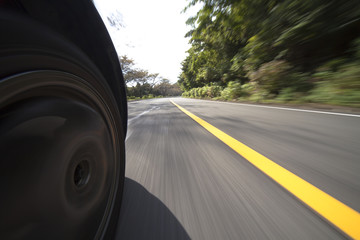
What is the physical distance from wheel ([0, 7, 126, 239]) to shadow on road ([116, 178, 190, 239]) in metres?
0.10

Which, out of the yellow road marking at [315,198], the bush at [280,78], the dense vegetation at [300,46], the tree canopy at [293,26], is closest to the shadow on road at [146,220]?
the yellow road marking at [315,198]

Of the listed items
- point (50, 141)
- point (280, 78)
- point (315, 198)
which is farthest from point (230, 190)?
point (280, 78)

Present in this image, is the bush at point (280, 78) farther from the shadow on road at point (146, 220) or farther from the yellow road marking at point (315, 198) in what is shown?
the shadow on road at point (146, 220)

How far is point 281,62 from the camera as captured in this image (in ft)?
25.5

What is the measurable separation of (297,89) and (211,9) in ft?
25.3

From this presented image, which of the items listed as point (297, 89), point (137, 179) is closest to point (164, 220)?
point (137, 179)

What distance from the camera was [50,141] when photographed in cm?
53

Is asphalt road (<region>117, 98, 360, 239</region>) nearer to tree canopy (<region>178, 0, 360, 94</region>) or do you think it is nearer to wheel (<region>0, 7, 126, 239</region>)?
wheel (<region>0, 7, 126, 239</region>)

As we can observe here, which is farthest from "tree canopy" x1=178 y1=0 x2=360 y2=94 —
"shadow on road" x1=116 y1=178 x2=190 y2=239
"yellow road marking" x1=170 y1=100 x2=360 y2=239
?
"shadow on road" x1=116 y1=178 x2=190 y2=239

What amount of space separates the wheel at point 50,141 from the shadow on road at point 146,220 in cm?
10

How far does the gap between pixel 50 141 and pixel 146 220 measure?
646mm

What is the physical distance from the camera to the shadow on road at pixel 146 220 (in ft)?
2.43

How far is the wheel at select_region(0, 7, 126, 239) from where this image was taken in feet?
1.39

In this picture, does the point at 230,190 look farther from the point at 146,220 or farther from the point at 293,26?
the point at 293,26
